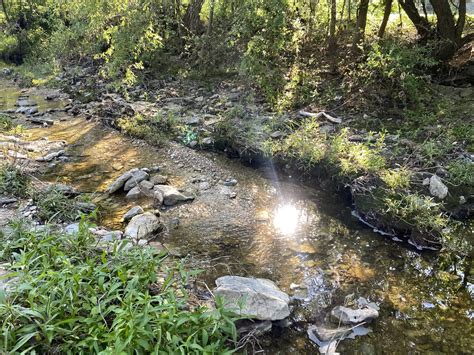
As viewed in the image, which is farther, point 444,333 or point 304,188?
point 304,188

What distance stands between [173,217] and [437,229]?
311 cm

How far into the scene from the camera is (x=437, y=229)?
161 inches

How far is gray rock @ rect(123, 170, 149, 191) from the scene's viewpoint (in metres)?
5.53

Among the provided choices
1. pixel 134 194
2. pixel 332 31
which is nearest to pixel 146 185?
pixel 134 194

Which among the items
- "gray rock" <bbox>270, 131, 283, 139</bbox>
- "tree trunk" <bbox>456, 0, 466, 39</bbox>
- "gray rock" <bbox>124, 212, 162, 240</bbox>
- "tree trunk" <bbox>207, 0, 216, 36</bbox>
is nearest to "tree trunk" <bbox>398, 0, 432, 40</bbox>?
"tree trunk" <bbox>456, 0, 466, 39</bbox>

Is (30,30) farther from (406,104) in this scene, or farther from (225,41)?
(406,104)

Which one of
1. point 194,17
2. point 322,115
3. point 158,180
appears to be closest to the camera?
point 158,180

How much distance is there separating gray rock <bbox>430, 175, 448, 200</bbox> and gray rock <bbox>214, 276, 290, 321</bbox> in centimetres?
251

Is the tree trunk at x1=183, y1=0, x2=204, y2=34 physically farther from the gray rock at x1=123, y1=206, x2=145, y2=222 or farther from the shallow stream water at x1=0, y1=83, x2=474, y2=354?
the gray rock at x1=123, y1=206, x2=145, y2=222

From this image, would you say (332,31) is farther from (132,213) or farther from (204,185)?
(132,213)

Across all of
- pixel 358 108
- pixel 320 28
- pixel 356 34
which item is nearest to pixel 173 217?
pixel 358 108

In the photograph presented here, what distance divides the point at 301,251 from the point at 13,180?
4.00 meters

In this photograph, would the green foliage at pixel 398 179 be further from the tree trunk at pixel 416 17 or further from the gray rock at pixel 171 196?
the tree trunk at pixel 416 17

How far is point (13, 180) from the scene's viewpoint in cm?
516
